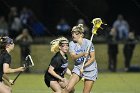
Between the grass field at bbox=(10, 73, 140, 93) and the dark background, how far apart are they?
6.40m

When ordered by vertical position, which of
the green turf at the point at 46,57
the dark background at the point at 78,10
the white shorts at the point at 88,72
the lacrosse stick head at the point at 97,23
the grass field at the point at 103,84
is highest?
the dark background at the point at 78,10

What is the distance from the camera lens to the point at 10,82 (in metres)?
12.5

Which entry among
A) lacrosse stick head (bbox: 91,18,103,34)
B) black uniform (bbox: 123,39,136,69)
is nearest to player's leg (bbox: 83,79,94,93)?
lacrosse stick head (bbox: 91,18,103,34)

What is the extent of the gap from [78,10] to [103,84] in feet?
30.2

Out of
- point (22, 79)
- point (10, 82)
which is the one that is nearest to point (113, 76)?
point (22, 79)

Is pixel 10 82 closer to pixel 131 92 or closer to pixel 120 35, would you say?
pixel 131 92

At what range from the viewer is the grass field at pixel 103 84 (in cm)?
1723

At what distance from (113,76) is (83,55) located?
835 centimetres

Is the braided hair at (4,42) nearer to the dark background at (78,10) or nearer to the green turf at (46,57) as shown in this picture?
the green turf at (46,57)

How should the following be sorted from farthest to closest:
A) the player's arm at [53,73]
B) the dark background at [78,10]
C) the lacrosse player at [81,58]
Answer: the dark background at [78,10], the lacrosse player at [81,58], the player's arm at [53,73]

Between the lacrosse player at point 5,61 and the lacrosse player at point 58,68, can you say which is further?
the lacrosse player at point 58,68

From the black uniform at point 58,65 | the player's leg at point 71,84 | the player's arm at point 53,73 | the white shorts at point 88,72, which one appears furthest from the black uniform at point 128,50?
the player's arm at point 53,73

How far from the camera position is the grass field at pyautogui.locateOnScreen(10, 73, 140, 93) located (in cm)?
1723

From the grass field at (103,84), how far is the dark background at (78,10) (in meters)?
6.40
